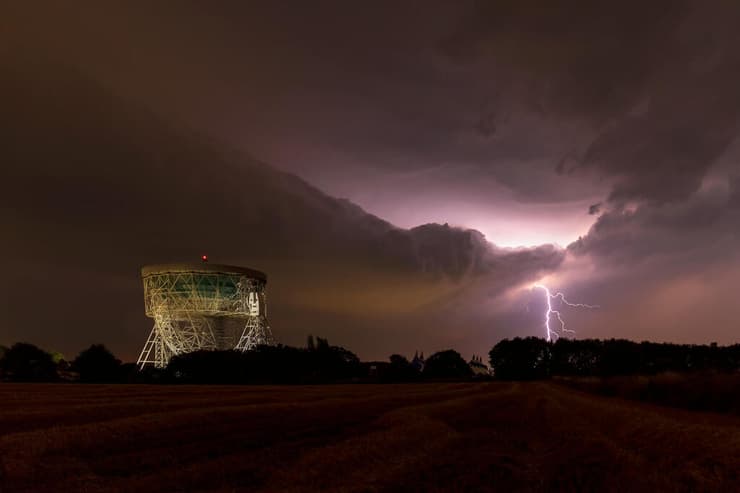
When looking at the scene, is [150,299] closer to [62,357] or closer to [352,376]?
[352,376]

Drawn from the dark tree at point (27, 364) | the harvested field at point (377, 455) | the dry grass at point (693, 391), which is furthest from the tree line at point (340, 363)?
the harvested field at point (377, 455)

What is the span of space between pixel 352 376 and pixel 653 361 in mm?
89403

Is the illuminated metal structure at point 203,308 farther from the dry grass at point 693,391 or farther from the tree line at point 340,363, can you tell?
the dry grass at point 693,391

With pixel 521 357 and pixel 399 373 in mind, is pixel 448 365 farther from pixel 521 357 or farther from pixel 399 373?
pixel 399 373

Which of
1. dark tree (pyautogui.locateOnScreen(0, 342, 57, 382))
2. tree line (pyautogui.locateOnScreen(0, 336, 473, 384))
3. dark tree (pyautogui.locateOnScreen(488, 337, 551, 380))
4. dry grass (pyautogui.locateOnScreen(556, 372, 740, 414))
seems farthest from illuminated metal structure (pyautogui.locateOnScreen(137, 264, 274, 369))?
dark tree (pyautogui.locateOnScreen(488, 337, 551, 380))

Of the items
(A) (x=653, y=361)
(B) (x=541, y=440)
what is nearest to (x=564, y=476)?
(B) (x=541, y=440)

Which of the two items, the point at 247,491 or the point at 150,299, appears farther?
the point at 150,299

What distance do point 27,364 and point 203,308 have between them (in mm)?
47403

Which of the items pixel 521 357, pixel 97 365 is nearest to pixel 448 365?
pixel 521 357

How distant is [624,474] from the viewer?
9844mm

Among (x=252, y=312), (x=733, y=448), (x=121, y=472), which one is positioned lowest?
(x=121, y=472)

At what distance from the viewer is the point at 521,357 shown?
173 m

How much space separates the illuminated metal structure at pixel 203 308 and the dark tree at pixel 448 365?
5736 centimetres

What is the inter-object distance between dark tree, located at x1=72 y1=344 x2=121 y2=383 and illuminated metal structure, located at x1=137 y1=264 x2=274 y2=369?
42.6 ft
